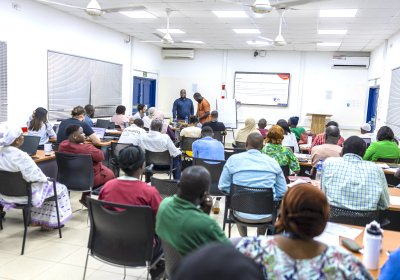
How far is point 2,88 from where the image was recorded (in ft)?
20.6

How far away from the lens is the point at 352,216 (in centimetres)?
273

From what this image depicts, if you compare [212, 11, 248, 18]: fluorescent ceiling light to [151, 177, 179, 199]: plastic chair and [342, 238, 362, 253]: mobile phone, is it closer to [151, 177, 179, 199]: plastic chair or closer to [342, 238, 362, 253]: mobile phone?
[151, 177, 179, 199]: plastic chair

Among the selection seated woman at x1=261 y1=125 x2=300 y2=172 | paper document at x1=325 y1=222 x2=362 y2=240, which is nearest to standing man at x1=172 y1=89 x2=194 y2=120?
seated woman at x1=261 y1=125 x2=300 y2=172

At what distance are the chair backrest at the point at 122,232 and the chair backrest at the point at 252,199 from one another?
106cm

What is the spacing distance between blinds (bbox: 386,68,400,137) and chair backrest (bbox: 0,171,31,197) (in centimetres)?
699

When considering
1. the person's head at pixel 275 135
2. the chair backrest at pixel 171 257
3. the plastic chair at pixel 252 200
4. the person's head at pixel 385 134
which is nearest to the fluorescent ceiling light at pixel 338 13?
the person's head at pixel 385 134

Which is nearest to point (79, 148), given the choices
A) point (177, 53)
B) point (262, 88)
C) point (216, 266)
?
point (216, 266)

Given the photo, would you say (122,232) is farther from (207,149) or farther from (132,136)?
(132,136)

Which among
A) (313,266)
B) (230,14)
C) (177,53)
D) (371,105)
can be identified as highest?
(230,14)

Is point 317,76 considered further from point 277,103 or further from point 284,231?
point 284,231

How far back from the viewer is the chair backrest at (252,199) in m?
3.12

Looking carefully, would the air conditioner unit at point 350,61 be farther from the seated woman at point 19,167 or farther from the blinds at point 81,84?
the seated woman at point 19,167

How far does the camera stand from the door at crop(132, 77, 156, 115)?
11.3 m

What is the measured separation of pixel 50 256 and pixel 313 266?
9.34 feet
